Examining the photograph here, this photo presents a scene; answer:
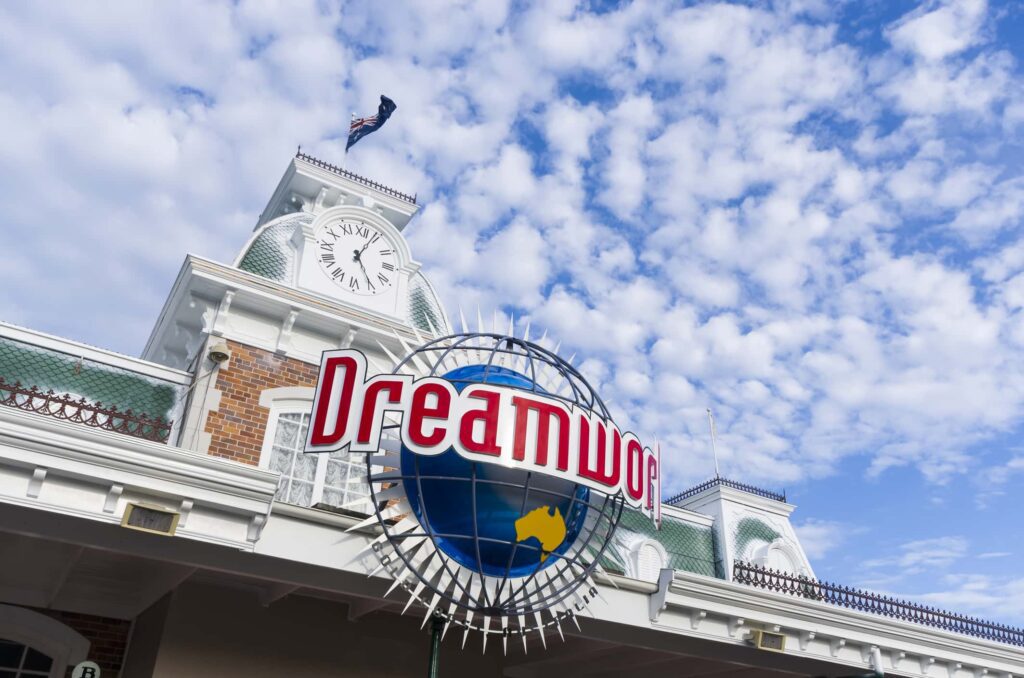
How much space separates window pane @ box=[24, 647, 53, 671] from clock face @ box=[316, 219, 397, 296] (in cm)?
753

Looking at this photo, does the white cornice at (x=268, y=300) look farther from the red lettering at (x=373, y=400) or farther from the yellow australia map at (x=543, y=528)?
the yellow australia map at (x=543, y=528)

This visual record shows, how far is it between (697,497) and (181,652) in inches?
539

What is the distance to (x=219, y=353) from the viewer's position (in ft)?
41.1

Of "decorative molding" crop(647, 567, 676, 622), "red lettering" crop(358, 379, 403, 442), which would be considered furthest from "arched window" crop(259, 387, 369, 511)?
"decorative molding" crop(647, 567, 676, 622)

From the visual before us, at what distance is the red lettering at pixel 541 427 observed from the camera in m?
8.41

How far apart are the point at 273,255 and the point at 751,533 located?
1266cm

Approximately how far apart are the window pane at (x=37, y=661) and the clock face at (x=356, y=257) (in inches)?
296

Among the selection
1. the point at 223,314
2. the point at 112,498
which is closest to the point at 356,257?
the point at 223,314

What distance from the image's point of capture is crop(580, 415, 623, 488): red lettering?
874cm

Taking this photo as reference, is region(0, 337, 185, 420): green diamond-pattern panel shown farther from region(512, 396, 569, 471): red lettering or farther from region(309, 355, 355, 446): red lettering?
region(512, 396, 569, 471): red lettering

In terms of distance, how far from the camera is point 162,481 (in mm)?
7582

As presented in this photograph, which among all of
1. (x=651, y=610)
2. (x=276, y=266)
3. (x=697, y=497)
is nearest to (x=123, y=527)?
(x=651, y=610)

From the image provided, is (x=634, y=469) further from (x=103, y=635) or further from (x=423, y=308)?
(x=103, y=635)

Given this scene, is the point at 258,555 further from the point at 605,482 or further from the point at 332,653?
the point at 605,482
